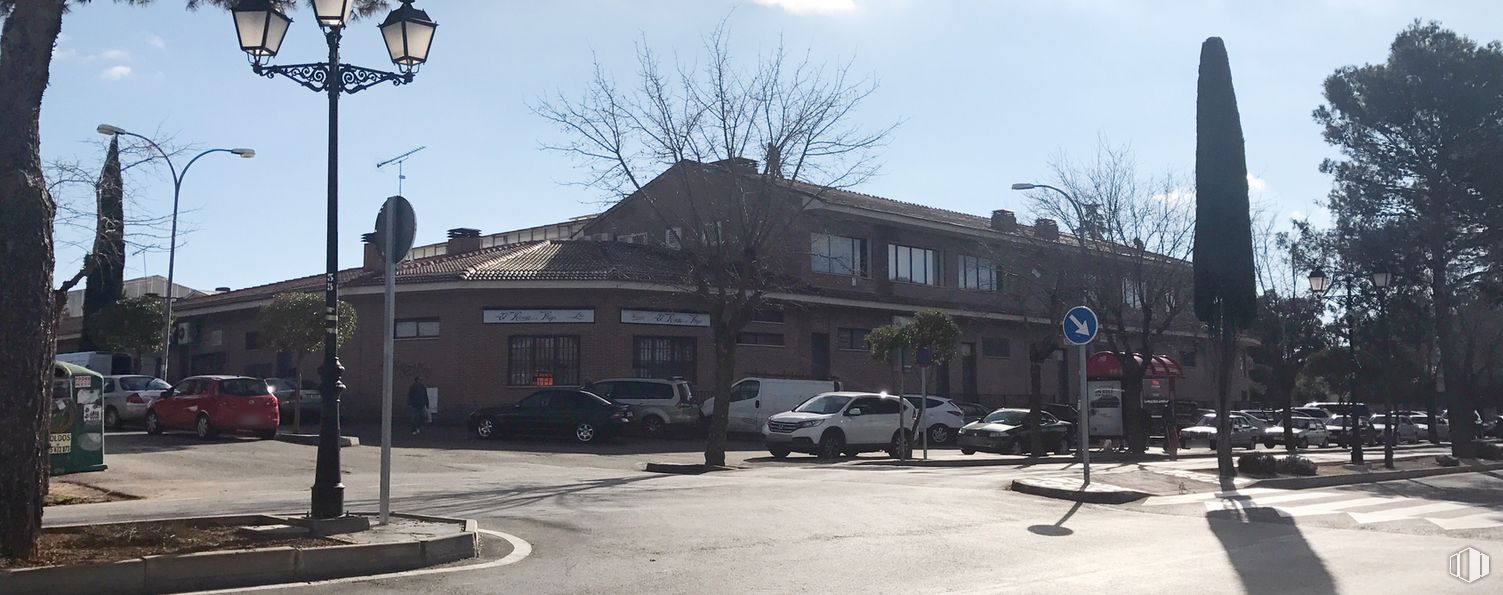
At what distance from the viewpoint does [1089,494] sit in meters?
15.7

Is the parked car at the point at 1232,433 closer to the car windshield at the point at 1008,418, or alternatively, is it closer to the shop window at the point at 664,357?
the car windshield at the point at 1008,418

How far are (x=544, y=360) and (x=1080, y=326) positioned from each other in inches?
830

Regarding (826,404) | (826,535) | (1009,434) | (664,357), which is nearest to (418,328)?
(664,357)

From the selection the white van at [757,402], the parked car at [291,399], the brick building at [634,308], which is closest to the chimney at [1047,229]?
the brick building at [634,308]

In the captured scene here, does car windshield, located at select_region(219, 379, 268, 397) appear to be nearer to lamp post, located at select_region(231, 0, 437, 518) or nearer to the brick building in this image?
the brick building

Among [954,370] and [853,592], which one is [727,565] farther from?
[954,370]

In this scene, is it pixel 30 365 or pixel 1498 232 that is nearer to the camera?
pixel 30 365

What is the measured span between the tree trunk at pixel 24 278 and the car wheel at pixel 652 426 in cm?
2285

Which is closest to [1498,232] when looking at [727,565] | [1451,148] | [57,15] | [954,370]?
[1451,148]

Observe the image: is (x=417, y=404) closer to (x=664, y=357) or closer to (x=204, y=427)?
(x=204, y=427)

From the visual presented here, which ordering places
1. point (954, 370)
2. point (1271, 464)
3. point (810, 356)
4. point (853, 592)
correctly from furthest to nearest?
1. point (954, 370)
2. point (810, 356)
3. point (1271, 464)
4. point (853, 592)

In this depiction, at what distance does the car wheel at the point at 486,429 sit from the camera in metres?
30.0

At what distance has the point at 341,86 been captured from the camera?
1119cm

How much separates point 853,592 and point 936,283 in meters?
37.5
